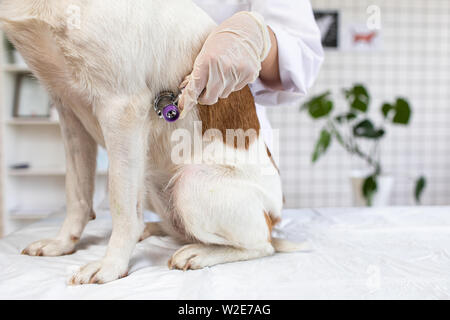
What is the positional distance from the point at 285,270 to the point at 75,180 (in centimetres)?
53

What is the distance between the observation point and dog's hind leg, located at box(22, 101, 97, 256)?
2.83ft

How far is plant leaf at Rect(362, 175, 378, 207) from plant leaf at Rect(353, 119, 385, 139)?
27cm

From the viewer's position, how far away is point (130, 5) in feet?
2.21

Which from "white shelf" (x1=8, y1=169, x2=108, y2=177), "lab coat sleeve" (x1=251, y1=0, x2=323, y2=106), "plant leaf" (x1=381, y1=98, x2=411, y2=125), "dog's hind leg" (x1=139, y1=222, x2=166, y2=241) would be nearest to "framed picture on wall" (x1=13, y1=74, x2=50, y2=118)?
"white shelf" (x1=8, y1=169, x2=108, y2=177)

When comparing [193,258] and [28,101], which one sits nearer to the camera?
[193,258]

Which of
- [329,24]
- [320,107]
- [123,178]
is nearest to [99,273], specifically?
[123,178]

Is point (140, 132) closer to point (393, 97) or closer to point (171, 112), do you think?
point (171, 112)

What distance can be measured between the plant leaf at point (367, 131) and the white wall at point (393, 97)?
0.56 m

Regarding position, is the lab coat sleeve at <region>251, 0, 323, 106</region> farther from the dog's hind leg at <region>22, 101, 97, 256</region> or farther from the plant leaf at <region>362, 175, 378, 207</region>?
the plant leaf at <region>362, 175, 378, 207</region>

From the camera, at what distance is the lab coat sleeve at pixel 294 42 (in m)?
0.97

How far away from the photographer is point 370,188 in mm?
2285

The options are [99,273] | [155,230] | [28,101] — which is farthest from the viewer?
[28,101]
